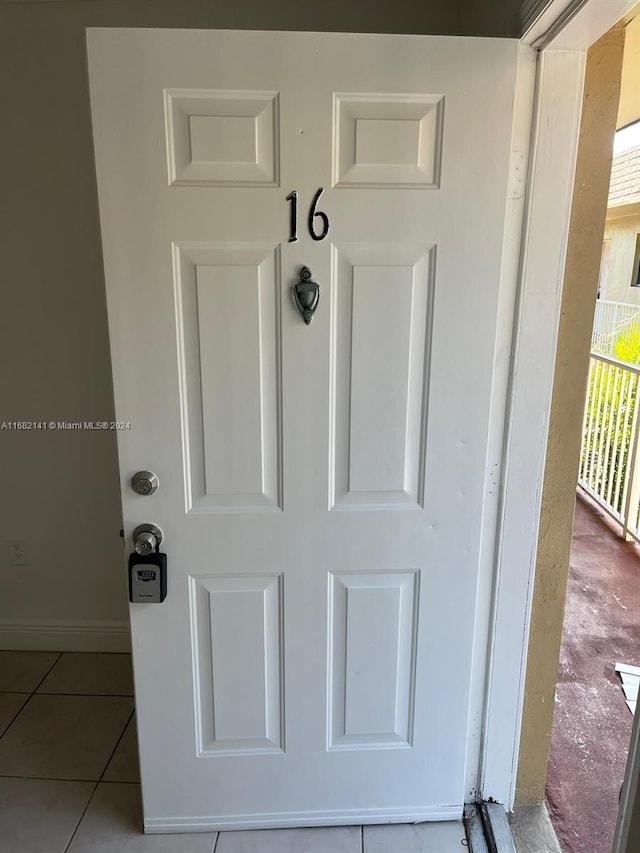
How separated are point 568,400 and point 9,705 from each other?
214 cm

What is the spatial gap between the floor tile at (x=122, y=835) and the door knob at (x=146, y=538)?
0.85 meters

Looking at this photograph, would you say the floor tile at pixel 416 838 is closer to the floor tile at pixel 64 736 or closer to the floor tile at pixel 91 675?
the floor tile at pixel 64 736

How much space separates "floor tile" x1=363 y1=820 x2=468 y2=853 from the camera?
1638 mm

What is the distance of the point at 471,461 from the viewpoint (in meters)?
1.48

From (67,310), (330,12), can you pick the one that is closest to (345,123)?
(330,12)

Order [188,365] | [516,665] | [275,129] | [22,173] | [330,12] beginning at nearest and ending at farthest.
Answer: [275,129]
[188,365]
[516,665]
[330,12]
[22,173]

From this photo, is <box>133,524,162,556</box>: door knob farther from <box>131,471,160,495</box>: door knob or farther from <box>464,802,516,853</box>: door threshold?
<box>464,802,516,853</box>: door threshold

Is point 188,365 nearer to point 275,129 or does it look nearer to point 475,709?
point 275,129

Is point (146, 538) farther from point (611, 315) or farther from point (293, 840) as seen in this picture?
point (611, 315)

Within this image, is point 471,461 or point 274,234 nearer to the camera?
point 274,234

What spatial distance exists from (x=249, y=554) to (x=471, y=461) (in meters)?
0.59

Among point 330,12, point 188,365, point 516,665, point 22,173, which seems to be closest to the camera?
point 188,365

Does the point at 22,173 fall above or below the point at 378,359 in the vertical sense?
above

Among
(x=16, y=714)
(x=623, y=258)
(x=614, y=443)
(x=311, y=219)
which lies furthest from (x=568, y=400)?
(x=623, y=258)
